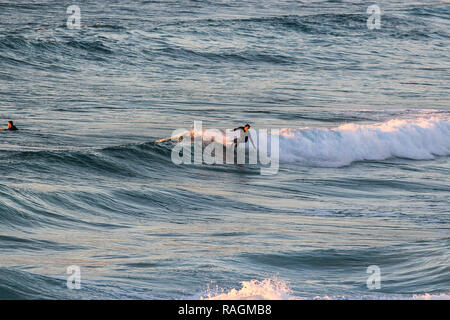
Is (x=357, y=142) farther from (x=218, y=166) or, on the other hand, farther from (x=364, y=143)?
(x=218, y=166)

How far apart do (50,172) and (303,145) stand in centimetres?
636

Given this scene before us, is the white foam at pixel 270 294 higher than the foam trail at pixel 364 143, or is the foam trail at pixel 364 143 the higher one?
the foam trail at pixel 364 143

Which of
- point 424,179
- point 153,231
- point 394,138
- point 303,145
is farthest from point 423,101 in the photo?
point 153,231

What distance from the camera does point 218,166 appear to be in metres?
16.5

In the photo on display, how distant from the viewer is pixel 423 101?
24.9 m

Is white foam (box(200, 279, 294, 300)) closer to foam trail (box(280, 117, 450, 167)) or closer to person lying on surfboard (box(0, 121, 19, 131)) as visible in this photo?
foam trail (box(280, 117, 450, 167))

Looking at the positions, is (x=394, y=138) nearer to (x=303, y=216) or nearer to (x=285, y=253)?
(x=303, y=216)

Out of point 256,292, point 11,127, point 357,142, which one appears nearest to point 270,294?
point 256,292

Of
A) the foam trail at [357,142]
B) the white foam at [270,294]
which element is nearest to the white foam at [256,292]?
the white foam at [270,294]

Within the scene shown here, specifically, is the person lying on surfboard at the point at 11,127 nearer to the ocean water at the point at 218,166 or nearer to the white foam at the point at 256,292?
the ocean water at the point at 218,166

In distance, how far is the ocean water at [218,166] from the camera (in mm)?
8609

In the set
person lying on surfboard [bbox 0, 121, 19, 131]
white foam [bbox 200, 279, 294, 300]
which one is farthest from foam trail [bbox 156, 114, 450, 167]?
white foam [bbox 200, 279, 294, 300]

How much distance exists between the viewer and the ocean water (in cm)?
861

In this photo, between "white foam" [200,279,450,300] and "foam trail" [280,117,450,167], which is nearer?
"white foam" [200,279,450,300]
